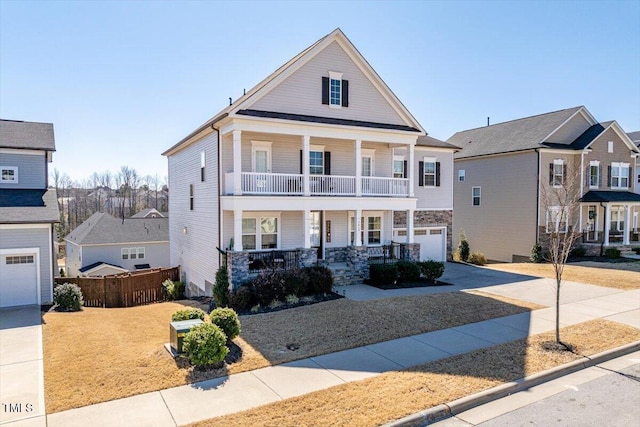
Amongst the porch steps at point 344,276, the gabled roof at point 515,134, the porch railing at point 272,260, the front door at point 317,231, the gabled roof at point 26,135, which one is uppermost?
the gabled roof at point 515,134

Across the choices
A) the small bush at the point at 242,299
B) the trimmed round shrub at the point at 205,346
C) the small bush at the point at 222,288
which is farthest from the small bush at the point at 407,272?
the trimmed round shrub at the point at 205,346

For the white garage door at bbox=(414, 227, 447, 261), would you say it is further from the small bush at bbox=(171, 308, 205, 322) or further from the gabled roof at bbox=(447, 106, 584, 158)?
the small bush at bbox=(171, 308, 205, 322)

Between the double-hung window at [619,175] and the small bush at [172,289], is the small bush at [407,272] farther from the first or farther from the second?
the double-hung window at [619,175]

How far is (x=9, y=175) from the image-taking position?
19.0m

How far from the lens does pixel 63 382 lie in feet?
26.0

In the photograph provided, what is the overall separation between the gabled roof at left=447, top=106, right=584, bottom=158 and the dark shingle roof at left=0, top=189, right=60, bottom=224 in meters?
26.7

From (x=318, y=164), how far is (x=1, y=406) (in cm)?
1461

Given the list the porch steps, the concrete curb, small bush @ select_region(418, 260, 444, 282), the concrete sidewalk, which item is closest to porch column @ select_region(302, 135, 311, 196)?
the porch steps

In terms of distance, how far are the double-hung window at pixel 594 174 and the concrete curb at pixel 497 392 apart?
23.3 meters

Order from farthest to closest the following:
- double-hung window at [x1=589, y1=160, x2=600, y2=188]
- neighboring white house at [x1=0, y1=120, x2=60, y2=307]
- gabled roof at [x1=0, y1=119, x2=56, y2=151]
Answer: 1. double-hung window at [x1=589, y1=160, x2=600, y2=188]
2. gabled roof at [x1=0, y1=119, x2=56, y2=151]
3. neighboring white house at [x1=0, y1=120, x2=60, y2=307]

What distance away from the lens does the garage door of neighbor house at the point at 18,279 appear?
1552cm

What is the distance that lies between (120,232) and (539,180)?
32.9 m

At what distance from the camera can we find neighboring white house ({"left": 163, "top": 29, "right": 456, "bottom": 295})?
16844 mm

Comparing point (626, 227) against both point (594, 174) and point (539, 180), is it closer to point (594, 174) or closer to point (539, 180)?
point (594, 174)
